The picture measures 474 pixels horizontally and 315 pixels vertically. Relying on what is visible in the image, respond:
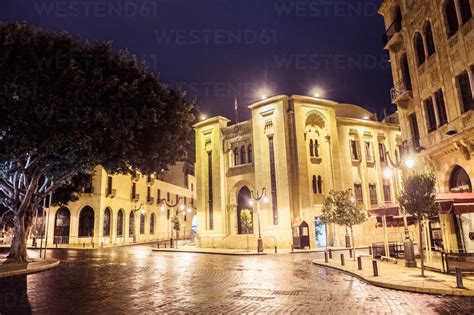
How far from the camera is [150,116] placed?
1762 cm

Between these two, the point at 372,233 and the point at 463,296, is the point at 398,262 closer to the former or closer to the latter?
the point at 463,296

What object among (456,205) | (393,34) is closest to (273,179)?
(393,34)

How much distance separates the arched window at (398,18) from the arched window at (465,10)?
19.2 feet

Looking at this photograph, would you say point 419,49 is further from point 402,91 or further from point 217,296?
point 217,296

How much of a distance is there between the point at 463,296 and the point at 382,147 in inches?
1346

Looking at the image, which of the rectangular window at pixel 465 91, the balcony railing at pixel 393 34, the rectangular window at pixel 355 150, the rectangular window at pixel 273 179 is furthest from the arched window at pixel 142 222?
the rectangular window at pixel 465 91

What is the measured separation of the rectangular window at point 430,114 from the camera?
62.7 feet

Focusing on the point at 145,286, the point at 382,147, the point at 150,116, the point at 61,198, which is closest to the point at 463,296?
the point at 145,286

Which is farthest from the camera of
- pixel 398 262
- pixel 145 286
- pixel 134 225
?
pixel 134 225

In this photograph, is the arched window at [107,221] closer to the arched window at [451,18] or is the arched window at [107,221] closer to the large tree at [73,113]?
the large tree at [73,113]

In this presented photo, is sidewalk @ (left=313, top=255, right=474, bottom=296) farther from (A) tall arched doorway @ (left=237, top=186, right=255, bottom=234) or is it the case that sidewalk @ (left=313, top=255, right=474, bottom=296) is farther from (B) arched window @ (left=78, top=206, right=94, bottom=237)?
(B) arched window @ (left=78, top=206, right=94, bottom=237)

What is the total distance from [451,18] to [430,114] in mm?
4933

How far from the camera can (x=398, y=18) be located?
2241 cm

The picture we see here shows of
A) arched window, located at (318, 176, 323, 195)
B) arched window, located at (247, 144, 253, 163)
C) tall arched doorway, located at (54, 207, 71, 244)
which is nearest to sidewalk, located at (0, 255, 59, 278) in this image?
arched window, located at (247, 144, 253, 163)
